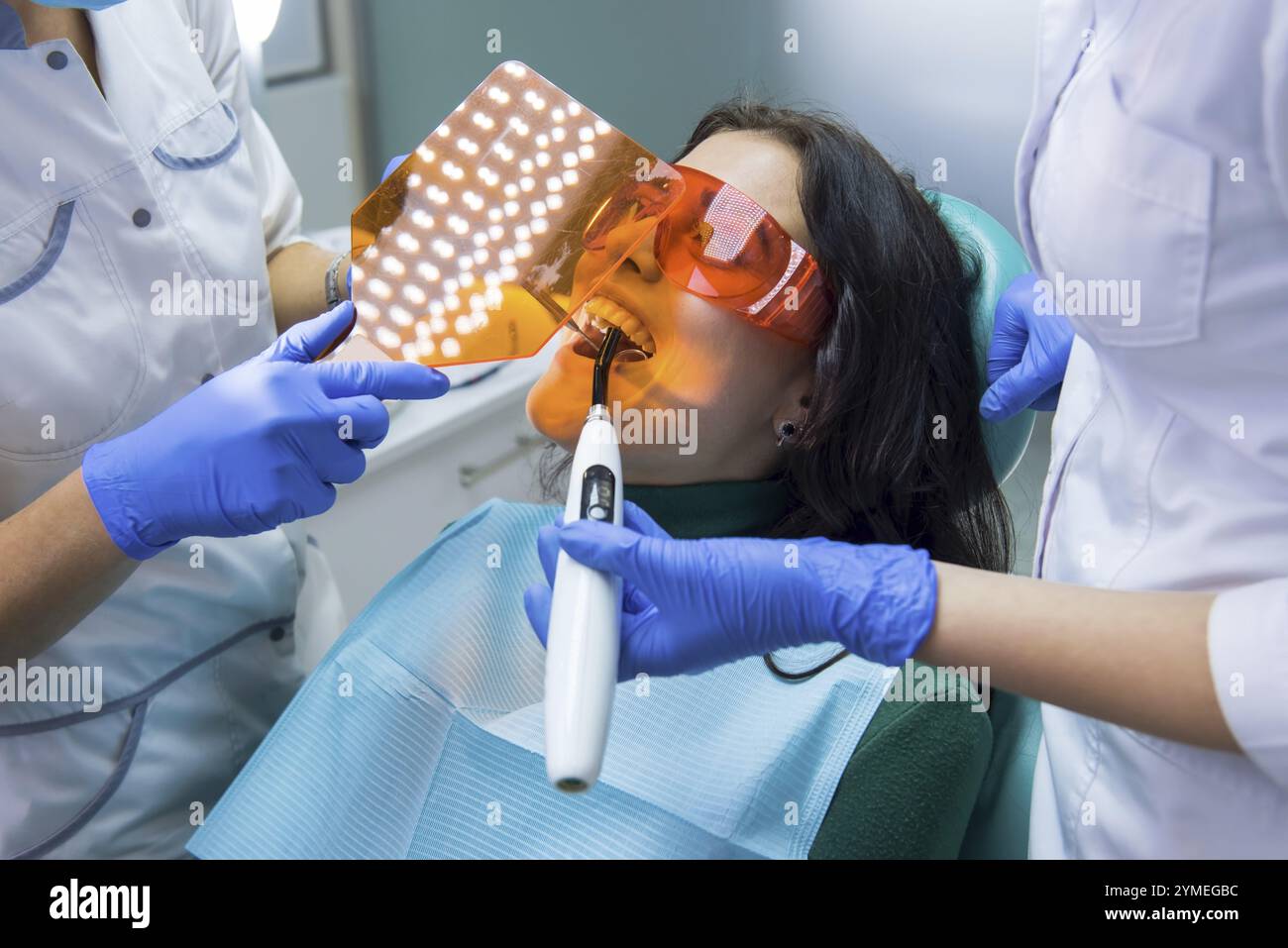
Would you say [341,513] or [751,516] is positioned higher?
[751,516]

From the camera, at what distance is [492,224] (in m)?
1.19

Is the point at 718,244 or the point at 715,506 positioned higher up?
the point at 718,244

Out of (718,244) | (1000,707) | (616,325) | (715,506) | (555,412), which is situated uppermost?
(718,244)

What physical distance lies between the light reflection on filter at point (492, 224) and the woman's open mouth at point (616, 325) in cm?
10

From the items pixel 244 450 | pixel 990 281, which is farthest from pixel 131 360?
pixel 990 281

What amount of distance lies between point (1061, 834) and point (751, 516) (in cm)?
53

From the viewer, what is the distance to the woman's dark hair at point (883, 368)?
4.35 ft

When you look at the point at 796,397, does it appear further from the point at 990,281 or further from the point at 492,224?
the point at 492,224

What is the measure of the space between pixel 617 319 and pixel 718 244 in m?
0.16

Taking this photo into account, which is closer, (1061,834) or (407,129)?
(1061,834)

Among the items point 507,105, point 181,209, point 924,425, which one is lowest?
point 924,425

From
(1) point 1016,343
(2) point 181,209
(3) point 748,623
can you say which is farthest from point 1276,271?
(2) point 181,209

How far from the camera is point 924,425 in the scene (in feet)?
4.55

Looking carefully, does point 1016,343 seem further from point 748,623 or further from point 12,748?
point 12,748
